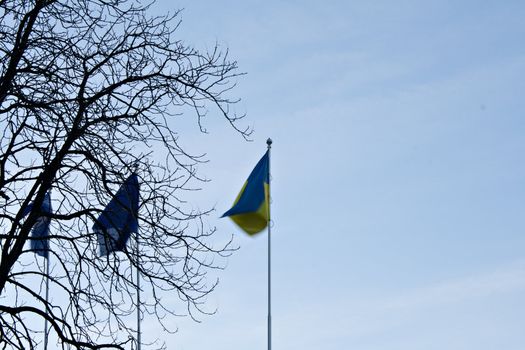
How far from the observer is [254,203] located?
18.4m

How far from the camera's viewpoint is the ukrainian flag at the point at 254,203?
18266 millimetres

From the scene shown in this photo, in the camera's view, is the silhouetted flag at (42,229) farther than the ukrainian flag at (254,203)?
No

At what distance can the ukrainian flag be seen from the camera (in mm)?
18266

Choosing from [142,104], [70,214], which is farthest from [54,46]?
[70,214]

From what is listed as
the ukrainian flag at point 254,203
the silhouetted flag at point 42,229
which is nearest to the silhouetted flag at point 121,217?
the silhouetted flag at point 42,229

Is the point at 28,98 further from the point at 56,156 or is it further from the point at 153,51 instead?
the point at 153,51

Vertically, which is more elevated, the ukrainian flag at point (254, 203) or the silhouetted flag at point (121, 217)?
the ukrainian flag at point (254, 203)

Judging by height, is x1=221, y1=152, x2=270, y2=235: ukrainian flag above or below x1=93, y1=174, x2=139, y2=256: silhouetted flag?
above

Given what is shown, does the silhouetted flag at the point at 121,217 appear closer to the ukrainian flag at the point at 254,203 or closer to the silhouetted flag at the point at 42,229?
the silhouetted flag at the point at 42,229

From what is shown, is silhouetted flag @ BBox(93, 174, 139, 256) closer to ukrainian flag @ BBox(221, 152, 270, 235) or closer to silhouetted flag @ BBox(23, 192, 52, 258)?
silhouetted flag @ BBox(23, 192, 52, 258)

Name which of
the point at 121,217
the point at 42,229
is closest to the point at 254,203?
the point at 42,229

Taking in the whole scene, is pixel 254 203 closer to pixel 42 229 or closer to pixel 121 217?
pixel 42 229

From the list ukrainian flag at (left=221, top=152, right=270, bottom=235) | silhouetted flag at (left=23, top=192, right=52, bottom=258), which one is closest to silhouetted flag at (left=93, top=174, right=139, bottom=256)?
silhouetted flag at (left=23, top=192, right=52, bottom=258)

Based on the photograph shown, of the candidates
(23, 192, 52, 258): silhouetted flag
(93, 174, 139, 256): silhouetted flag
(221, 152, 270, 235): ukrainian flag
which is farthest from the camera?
(221, 152, 270, 235): ukrainian flag
